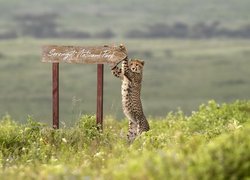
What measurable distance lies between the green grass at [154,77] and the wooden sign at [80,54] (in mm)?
38747

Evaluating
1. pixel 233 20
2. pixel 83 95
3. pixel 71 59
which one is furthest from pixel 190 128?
pixel 233 20

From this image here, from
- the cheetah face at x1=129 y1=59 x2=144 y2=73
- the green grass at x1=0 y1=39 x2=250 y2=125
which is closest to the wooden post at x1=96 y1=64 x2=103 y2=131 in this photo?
the cheetah face at x1=129 y1=59 x2=144 y2=73

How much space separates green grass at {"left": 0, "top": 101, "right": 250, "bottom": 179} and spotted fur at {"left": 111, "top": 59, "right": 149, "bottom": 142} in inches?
11.6

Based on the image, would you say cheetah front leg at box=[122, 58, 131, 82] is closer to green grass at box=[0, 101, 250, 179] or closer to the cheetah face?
the cheetah face

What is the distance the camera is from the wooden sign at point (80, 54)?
14051 millimetres

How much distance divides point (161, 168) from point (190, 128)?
801 cm

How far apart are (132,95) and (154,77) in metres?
67.6

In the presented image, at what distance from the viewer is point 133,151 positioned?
10320mm

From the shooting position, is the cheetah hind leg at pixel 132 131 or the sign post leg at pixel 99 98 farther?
the sign post leg at pixel 99 98

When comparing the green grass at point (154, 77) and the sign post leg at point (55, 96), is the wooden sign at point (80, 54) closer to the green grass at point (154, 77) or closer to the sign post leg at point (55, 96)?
the sign post leg at point (55, 96)

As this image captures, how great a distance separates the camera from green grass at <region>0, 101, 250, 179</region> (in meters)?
8.23

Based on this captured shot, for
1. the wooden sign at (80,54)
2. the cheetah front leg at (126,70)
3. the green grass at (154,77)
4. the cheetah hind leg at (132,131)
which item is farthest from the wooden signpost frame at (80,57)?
the green grass at (154,77)

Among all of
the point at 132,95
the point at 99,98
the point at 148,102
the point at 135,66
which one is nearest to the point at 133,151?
the point at 132,95

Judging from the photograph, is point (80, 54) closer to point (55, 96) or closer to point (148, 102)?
point (55, 96)
